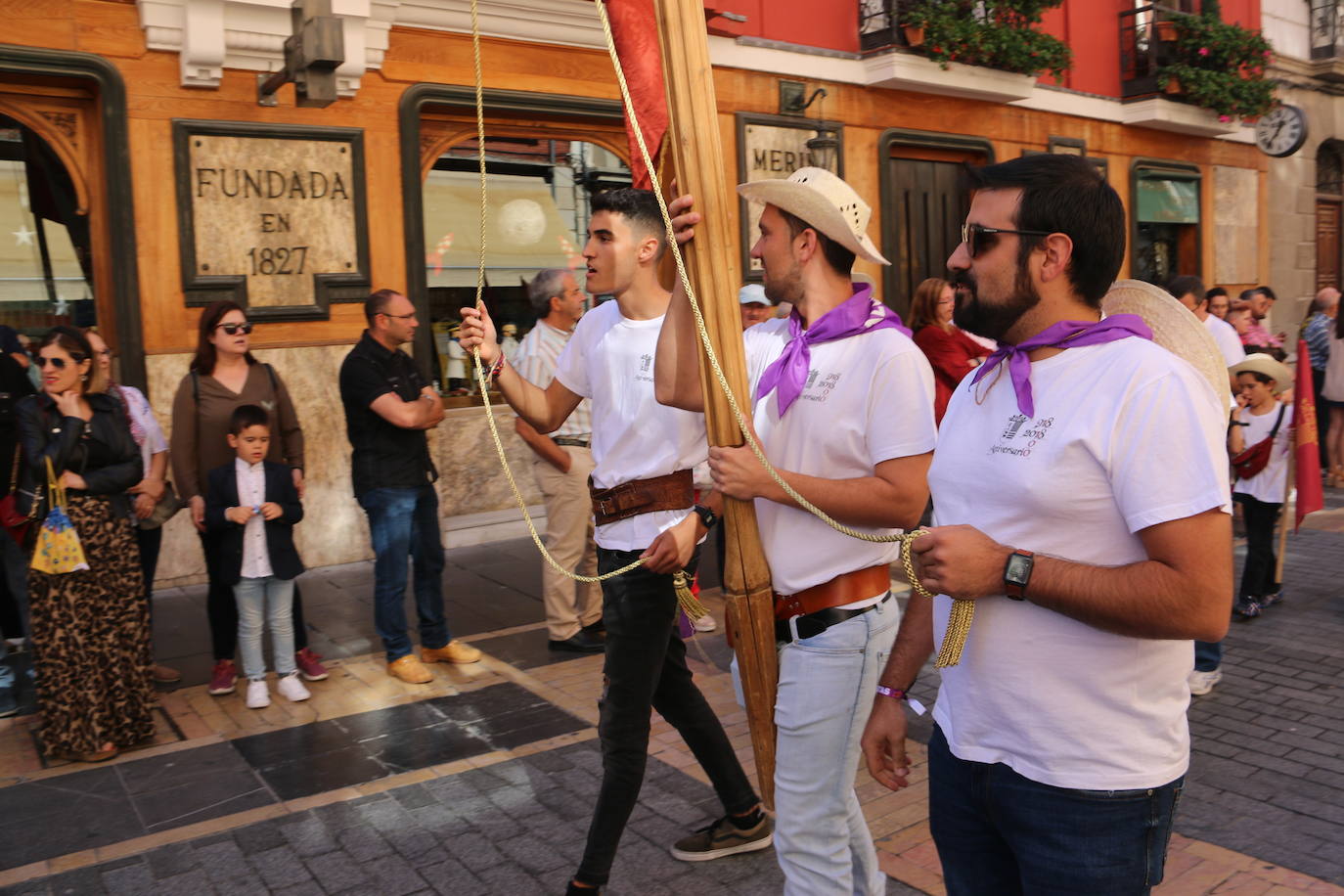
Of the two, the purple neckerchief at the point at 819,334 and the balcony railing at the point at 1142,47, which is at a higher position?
the balcony railing at the point at 1142,47

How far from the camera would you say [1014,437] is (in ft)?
6.39

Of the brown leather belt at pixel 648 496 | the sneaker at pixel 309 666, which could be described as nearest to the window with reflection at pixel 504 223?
the sneaker at pixel 309 666

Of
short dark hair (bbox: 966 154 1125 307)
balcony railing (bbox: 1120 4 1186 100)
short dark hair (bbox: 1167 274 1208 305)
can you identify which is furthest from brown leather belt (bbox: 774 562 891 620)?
balcony railing (bbox: 1120 4 1186 100)

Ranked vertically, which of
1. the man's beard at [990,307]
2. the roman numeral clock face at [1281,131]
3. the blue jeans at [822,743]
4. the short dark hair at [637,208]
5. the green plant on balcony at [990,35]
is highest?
the green plant on balcony at [990,35]

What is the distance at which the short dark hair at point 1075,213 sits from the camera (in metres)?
1.94

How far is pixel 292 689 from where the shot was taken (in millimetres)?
5559

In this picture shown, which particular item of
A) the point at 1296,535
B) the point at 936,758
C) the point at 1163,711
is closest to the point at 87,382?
the point at 936,758

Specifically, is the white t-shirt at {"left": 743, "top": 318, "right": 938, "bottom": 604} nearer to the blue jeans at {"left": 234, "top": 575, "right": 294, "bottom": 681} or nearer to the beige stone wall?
the blue jeans at {"left": 234, "top": 575, "right": 294, "bottom": 681}

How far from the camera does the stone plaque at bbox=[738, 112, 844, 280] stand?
36.8ft

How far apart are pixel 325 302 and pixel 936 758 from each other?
24.5 ft

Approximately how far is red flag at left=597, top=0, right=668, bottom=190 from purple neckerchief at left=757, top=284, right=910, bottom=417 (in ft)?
1.86

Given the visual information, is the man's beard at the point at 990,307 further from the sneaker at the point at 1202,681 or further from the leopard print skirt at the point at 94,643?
the leopard print skirt at the point at 94,643

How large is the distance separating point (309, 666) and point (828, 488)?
403cm

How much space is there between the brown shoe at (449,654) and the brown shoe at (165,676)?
125cm
